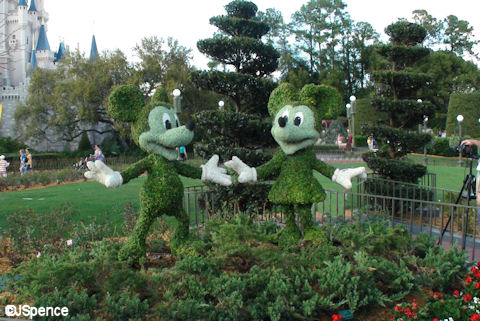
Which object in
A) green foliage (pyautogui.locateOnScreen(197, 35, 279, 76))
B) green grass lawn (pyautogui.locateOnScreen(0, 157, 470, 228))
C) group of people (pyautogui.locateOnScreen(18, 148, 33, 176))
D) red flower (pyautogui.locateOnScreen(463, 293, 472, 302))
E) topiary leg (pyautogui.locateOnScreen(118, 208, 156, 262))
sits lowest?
red flower (pyautogui.locateOnScreen(463, 293, 472, 302))

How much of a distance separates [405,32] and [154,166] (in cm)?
784

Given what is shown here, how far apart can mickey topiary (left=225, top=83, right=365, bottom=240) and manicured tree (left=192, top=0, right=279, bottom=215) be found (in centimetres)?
247

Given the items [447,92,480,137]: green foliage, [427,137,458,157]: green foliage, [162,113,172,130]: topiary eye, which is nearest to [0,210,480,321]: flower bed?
[162,113,172,130]: topiary eye

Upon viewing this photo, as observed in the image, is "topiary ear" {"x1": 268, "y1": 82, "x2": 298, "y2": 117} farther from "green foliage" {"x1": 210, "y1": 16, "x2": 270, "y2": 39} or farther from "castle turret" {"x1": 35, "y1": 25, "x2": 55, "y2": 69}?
"castle turret" {"x1": 35, "y1": 25, "x2": 55, "y2": 69}

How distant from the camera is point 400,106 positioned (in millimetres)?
9773

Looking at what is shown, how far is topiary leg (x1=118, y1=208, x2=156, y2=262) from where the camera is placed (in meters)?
4.99

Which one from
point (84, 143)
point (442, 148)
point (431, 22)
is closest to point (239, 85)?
point (442, 148)

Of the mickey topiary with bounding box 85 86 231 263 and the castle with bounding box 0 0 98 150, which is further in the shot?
the castle with bounding box 0 0 98 150

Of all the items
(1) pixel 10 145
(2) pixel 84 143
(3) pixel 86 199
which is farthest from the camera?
(2) pixel 84 143

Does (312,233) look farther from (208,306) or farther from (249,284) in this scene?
(208,306)

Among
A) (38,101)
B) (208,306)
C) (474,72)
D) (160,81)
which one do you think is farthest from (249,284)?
(474,72)

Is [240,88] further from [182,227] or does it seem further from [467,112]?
[467,112]

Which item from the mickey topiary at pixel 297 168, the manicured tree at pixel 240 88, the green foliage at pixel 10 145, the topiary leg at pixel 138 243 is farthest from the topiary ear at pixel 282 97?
the green foliage at pixel 10 145

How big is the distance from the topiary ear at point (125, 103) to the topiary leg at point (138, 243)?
1.19 metres
